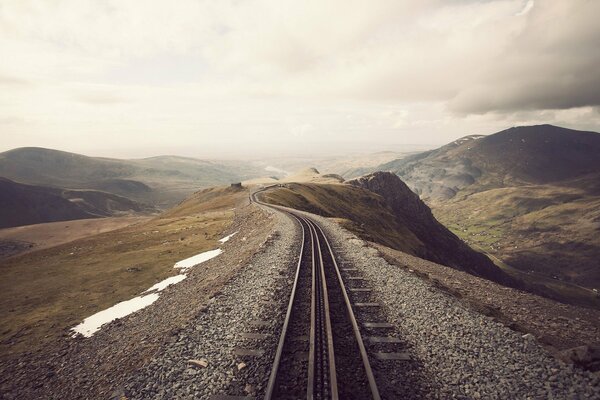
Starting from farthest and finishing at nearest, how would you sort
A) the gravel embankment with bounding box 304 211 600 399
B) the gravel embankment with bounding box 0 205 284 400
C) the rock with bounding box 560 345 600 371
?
the gravel embankment with bounding box 0 205 284 400 < the rock with bounding box 560 345 600 371 < the gravel embankment with bounding box 304 211 600 399

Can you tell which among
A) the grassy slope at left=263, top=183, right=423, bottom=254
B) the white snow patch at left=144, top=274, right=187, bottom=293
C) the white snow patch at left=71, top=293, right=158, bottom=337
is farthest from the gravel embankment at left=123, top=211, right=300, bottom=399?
the grassy slope at left=263, top=183, right=423, bottom=254

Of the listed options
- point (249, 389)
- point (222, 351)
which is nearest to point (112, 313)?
point (222, 351)

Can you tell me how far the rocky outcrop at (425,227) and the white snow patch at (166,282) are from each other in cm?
10754

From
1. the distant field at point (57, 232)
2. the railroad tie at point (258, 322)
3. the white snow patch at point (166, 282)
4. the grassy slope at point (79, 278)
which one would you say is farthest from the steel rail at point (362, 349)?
the distant field at point (57, 232)

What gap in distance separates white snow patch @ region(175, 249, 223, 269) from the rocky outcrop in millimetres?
100230

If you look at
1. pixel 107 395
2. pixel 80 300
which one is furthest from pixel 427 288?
pixel 80 300

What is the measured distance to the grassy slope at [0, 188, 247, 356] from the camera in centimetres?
2447

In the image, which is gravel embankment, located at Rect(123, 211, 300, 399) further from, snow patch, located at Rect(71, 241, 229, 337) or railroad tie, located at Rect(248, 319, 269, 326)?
snow patch, located at Rect(71, 241, 229, 337)

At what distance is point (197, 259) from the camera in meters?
36.4

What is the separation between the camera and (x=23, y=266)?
4903cm

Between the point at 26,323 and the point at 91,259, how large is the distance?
23010mm

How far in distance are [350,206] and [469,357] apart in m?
89.0

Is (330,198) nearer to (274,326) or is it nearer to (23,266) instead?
(23,266)

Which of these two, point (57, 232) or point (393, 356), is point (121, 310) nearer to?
point (393, 356)
